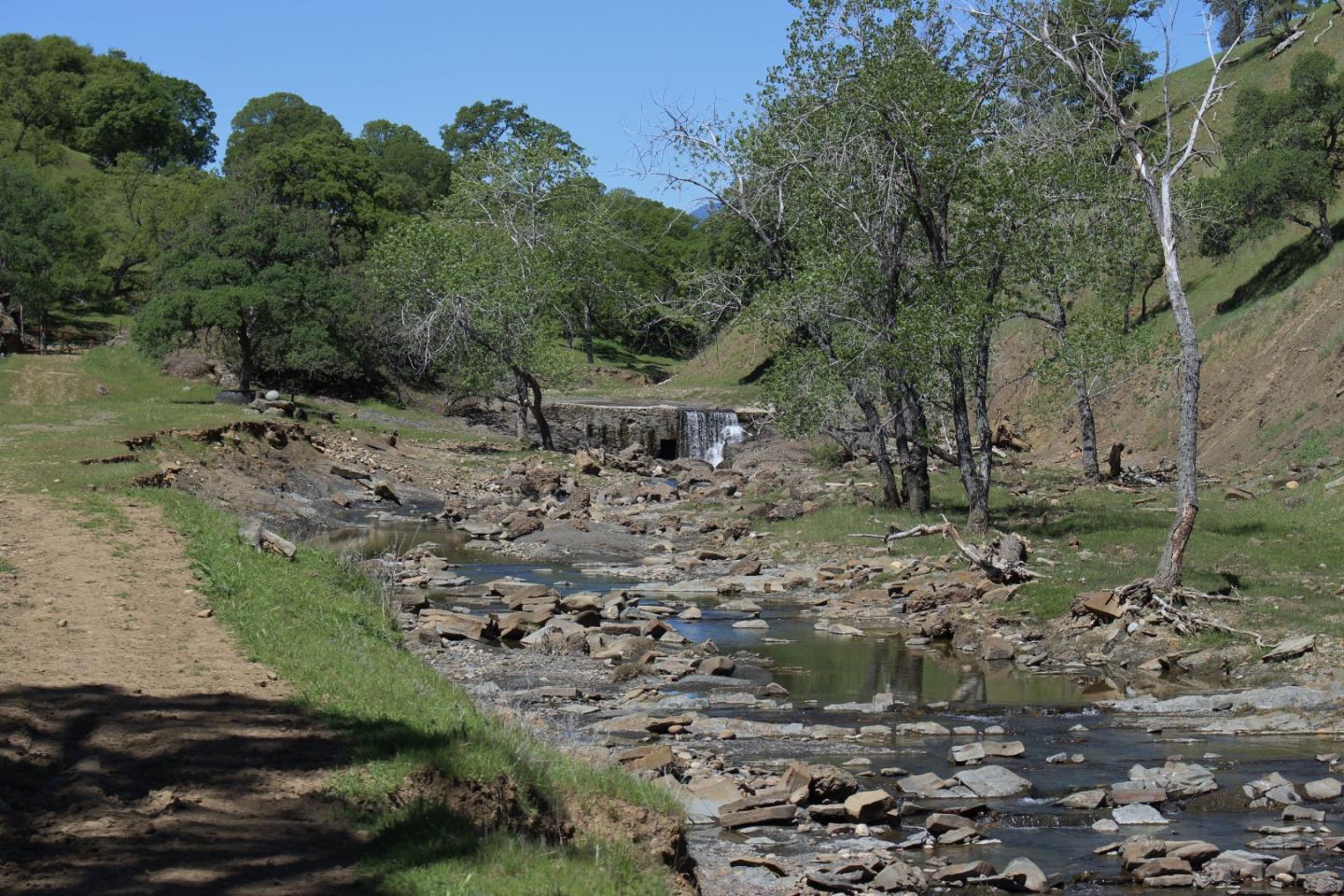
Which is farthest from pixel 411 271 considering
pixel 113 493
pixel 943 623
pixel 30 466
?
pixel 943 623

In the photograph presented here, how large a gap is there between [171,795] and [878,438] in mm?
21531

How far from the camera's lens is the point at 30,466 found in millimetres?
21797

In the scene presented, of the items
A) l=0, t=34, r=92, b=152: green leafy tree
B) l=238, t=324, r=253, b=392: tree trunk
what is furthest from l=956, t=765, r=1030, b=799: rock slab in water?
l=0, t=34, r=92, b=152: green leafy tree

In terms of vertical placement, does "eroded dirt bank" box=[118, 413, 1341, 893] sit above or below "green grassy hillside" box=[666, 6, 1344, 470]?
below

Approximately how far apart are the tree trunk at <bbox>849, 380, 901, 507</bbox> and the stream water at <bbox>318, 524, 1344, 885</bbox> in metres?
7.13

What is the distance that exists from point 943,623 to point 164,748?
42.7 feet

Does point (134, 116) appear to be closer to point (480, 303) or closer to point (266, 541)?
point (480, 303)

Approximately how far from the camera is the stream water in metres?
10.3

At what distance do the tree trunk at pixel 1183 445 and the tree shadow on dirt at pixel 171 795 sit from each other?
12119 millimetres

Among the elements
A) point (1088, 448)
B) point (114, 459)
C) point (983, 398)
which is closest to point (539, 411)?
point (1088, 448)

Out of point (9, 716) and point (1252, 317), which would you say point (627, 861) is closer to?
point (9, 716)

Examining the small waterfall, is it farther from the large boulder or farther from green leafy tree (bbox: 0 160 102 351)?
green leafy tree (bbox: 0 160 102 351)

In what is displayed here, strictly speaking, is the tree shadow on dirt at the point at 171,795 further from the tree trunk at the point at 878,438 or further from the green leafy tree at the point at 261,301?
the green leafy tree at the point at 261,301

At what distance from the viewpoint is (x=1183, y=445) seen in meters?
17.9
